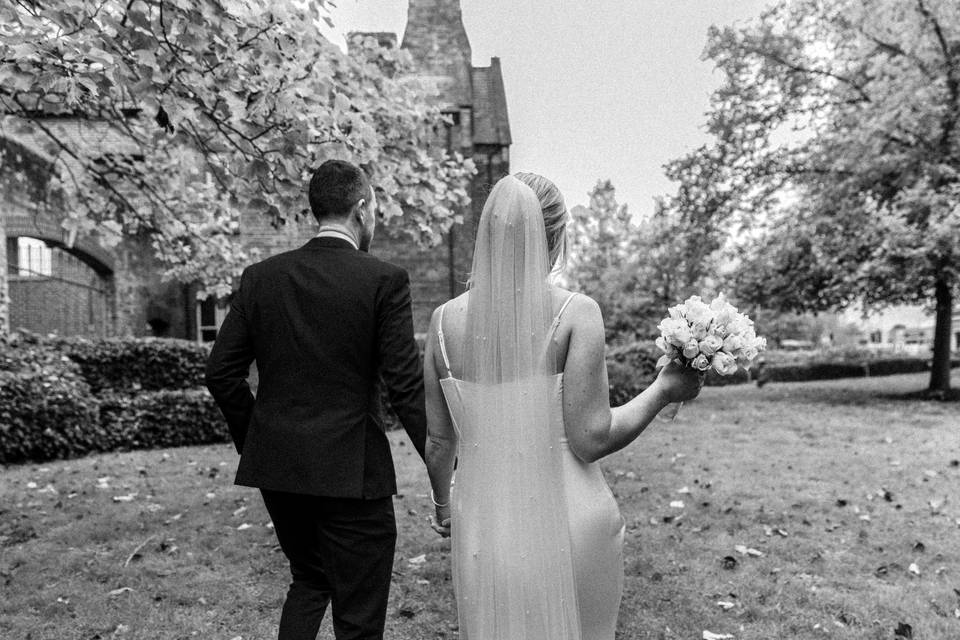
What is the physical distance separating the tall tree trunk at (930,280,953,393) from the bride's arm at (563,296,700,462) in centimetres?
1653

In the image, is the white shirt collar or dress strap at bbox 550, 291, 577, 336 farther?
the white shirt collar

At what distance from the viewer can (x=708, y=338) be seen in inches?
88.7

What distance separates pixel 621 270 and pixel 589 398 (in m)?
28.3

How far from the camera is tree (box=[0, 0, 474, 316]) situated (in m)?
4.04

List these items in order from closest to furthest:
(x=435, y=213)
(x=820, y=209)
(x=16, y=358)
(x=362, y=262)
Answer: (x=362, y=262), (x=435, y=213), (x=16, y=358), (x=820, y=209)

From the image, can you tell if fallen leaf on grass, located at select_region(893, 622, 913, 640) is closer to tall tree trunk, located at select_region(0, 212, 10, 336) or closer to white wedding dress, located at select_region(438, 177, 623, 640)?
white wedding dress, located at select_region(438, 177, 623, 640)

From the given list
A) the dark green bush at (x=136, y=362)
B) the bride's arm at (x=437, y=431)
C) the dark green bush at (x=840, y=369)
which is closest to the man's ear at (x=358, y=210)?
the bride's arm at (x=437, y=431)

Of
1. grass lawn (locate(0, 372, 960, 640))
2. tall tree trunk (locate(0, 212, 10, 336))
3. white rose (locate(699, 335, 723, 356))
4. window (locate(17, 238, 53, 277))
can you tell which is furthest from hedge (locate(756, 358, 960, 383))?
window (locate(17, 238, 53, 277))

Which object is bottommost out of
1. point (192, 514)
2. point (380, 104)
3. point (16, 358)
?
point (192, 514)

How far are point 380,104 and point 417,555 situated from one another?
397 cm

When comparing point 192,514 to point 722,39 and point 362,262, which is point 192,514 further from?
point 722,39

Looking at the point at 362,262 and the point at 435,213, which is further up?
the point at 435,213

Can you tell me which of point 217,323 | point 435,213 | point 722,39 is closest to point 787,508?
point 435,213

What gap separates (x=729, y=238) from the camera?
56.7 feet
